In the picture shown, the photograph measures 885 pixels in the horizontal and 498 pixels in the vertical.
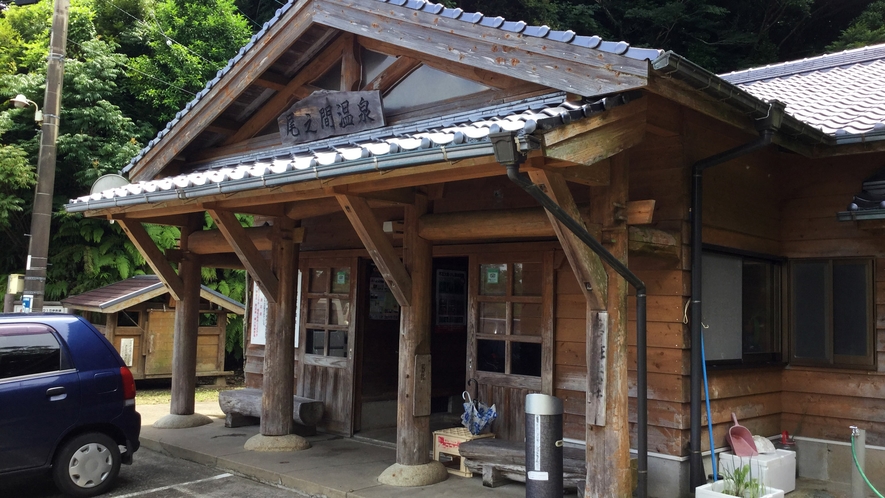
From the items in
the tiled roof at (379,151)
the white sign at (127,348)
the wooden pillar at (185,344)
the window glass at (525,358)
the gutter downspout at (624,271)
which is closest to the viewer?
the gutter downspout at (624,271)

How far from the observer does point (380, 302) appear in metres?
9.10

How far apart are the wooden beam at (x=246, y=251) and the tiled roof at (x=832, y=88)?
544cm

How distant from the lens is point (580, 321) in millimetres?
6328

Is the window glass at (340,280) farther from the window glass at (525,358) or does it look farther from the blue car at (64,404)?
the blue car at (64,404)

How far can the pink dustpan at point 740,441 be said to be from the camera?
19.4ft

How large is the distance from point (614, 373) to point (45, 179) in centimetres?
800

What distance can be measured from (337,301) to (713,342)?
15.1 ft

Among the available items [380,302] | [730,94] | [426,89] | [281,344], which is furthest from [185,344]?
[730,94]

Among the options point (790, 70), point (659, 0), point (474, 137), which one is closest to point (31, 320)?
point (474, 137)

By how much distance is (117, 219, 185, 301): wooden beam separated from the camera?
8343 millimetres

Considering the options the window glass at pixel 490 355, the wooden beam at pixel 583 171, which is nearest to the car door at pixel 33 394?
the window glass at pixel 490 355

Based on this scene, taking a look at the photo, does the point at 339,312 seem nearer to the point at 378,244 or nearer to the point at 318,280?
the point at 318,280

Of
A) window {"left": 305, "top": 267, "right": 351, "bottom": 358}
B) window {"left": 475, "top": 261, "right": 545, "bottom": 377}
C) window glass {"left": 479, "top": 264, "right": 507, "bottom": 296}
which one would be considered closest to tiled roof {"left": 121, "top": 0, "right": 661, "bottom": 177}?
window {"left": 475, "top": 261, "right": 545, "bottom": 377}

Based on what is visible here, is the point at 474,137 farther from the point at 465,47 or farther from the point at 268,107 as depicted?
the point at 268,107
